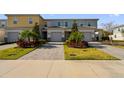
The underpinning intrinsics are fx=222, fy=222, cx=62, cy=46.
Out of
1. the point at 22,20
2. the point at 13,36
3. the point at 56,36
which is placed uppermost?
the point at 22,20

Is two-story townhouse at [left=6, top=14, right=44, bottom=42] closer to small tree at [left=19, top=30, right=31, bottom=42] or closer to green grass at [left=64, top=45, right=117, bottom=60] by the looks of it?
small tree at [left=19, top=30, right=31, bottom=42]

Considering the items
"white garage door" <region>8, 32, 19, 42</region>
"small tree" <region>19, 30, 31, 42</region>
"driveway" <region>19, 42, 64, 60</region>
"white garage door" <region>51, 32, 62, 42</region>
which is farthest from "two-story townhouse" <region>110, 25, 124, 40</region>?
"driveway" <region>19, 42, 64, 60</region>

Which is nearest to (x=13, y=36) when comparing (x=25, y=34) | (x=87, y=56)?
(x=25, y=34)

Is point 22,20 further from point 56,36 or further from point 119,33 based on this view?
point 119,33

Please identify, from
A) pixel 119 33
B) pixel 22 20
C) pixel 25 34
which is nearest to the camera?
pixel 25 34

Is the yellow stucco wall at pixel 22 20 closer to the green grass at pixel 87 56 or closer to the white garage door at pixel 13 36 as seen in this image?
the white garage door at pixel 13 36

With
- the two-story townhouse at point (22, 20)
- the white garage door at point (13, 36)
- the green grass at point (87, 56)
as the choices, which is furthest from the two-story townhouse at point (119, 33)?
the green grass at point (87, 56)

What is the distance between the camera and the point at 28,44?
26703 millimetres

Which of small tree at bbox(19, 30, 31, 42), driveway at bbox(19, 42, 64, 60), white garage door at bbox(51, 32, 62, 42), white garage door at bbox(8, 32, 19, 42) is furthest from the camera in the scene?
white garage door at bbox(51, 32, 62, 42)

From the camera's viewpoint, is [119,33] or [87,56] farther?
[119,33]

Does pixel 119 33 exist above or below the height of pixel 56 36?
above
